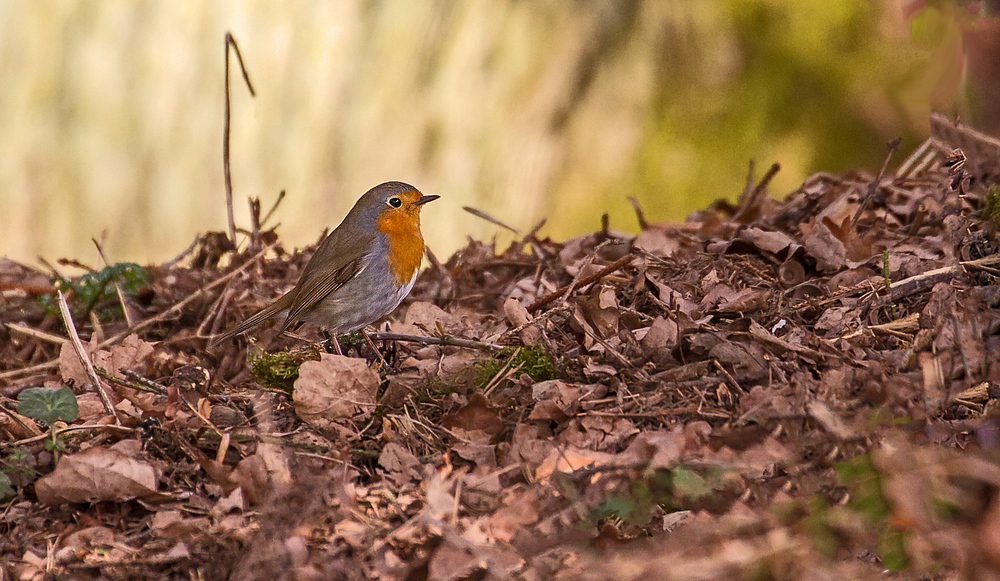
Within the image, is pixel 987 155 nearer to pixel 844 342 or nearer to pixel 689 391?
pixel 844 342

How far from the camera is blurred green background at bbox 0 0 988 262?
5434 millimetres

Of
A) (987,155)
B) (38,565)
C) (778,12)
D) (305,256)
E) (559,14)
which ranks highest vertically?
(559,14)

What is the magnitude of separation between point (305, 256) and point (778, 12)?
125 inches

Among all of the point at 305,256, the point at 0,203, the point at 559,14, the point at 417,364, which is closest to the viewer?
the point at 417,364

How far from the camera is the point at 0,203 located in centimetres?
628

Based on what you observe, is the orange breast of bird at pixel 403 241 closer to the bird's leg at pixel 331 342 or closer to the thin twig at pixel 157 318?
the bird's leg at pixel 331 342

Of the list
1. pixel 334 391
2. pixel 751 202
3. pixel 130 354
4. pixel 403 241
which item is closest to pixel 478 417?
pixel 334 391

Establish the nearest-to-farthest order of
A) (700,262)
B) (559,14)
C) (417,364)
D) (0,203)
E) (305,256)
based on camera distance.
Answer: (417,364)
(700,262)
(305,256)
(559,14)
(0,203)

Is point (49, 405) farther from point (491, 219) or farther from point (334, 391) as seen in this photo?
point (491, 219)

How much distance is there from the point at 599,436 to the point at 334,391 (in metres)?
0.71

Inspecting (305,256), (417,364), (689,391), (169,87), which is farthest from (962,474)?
(169,87)

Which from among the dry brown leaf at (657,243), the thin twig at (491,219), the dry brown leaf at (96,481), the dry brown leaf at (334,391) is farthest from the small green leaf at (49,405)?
the dry brown leaf at (657,243)

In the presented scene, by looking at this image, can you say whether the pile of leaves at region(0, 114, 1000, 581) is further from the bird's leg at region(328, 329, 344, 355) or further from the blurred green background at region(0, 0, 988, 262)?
the blurred green background at region(0, 0, 988, 262)

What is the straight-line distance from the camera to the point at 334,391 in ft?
7.29
